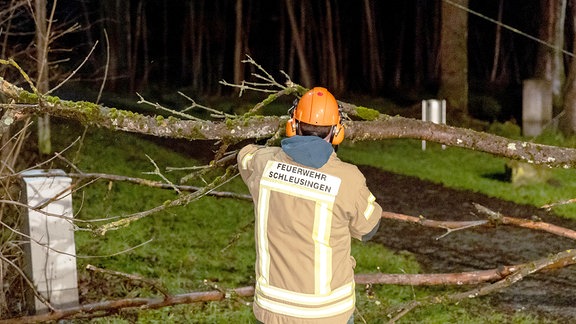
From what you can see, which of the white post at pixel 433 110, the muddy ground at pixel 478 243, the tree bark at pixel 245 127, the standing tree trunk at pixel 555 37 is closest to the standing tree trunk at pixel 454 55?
the standing tree trunk at pixel 555 37

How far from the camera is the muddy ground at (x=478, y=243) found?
261 inches

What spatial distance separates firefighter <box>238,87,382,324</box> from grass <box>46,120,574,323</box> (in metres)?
1.51

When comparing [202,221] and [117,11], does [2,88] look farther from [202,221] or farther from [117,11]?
[117,11]

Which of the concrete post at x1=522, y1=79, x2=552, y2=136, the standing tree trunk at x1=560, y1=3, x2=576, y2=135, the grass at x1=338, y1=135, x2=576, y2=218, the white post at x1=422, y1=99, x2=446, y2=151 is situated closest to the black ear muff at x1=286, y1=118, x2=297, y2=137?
the grass at x1=338, y1=135, x2=576, y2=218

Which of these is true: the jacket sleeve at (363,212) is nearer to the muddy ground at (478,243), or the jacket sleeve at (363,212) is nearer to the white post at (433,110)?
the muddy ground at (478,243)

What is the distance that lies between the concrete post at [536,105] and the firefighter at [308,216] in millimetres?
12249

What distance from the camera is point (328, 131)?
342cm

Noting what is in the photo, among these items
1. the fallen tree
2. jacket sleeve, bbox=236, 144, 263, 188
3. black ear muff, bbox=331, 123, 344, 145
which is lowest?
the fallen tree

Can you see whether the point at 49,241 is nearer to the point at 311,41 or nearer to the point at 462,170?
the point at 462,170

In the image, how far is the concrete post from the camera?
14.8 metres

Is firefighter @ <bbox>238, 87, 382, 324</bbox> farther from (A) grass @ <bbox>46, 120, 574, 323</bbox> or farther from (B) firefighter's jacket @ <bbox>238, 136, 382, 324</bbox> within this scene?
(A) grass @ <bbox>46, 120, 574, 323</bbox>

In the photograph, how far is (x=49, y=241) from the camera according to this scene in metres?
5.88

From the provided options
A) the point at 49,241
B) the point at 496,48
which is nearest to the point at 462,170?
the point at 49,241

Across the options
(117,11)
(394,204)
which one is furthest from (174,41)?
(394,204)
